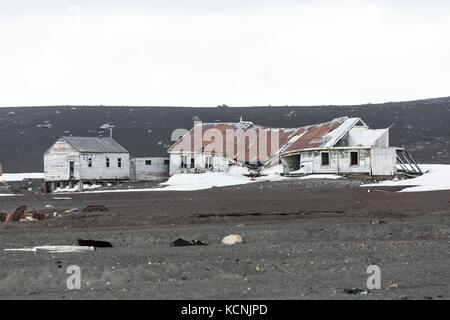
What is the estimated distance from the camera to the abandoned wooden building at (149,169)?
199 feet

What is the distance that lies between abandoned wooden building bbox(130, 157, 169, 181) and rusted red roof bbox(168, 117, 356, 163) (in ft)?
7.74

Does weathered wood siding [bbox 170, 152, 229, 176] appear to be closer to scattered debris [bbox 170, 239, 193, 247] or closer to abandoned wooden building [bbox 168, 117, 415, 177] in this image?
abandoned wooden building [bbox 168, 117, 415, 177]

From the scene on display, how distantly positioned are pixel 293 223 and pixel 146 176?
128 feet

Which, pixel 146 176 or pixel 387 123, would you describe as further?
pixel 387 123

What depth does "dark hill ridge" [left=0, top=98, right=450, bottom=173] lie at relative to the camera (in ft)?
266

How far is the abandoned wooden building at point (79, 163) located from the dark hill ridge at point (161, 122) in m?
17.7

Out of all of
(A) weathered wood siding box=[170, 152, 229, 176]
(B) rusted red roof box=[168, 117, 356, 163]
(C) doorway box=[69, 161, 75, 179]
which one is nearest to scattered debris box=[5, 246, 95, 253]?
(B) rusted red roof box=[168, 117, 356, 163]

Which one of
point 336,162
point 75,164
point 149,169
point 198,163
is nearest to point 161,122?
point 149,169

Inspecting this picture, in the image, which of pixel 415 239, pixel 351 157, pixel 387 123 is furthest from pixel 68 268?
pixel 387 123

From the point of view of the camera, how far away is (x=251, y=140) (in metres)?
57.0

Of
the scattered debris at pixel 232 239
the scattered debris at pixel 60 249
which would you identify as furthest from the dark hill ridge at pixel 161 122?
the scattered debris at pixel 60 249

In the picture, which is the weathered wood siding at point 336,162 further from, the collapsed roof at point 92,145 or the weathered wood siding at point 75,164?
the collapsed roof at point 92,145
